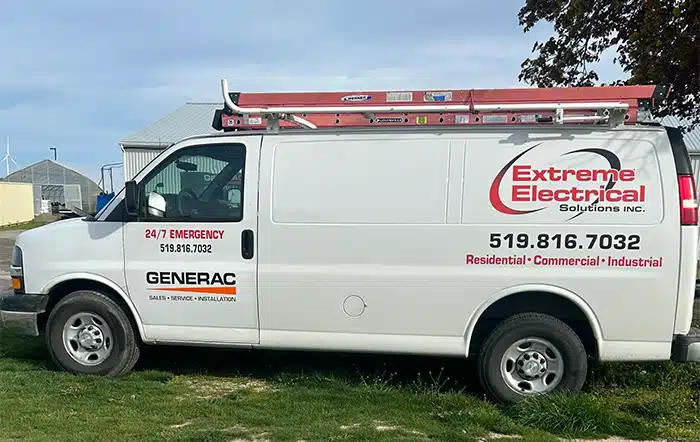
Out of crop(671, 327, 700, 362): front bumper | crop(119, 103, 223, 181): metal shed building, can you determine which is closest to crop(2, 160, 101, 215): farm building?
Result: crop(119, 103, 223, 181): metal shed building

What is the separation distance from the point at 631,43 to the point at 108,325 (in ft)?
21.7

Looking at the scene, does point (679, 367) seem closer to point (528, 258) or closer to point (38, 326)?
point (528, 258)

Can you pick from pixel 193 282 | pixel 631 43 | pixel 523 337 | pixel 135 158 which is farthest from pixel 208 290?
pixel 135 158

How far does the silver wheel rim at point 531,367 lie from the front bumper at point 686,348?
876mm

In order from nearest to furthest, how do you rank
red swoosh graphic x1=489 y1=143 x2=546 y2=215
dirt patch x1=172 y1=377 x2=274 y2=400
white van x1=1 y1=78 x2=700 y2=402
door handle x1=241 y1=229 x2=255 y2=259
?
white van x1=1 y1=78 x2=700 y2=402
red swoosh graphic x1=489 y1=143 x2=546 y2=215
door handle x1=241 y1=229 x2=255 y2=259
dirt patch x1=172 y1=377 x2=274 y2=400

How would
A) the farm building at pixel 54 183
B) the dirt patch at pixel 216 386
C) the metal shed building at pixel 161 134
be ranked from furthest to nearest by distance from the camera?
1. the farm building at pixel 54 183
2. the metal shed building at pixel 161 134
3. the dirt patch at pixel 216 386

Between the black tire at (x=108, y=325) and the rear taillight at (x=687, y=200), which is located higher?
the rear taillight at (x=687, y=200)

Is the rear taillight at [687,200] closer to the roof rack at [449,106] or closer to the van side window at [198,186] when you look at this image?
the roof rack at [449,106]

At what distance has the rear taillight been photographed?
4340mm

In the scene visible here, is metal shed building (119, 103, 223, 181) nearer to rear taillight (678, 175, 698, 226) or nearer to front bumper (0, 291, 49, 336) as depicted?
front bumper (0, 291, 49, 336)

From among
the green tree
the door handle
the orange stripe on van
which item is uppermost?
the green tree

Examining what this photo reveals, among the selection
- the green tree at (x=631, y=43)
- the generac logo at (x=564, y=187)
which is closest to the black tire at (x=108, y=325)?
the generac logo at (x=564, y=187)

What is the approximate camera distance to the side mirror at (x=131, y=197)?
497 centimetres

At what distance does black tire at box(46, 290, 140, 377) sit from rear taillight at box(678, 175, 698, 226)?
4706mm
